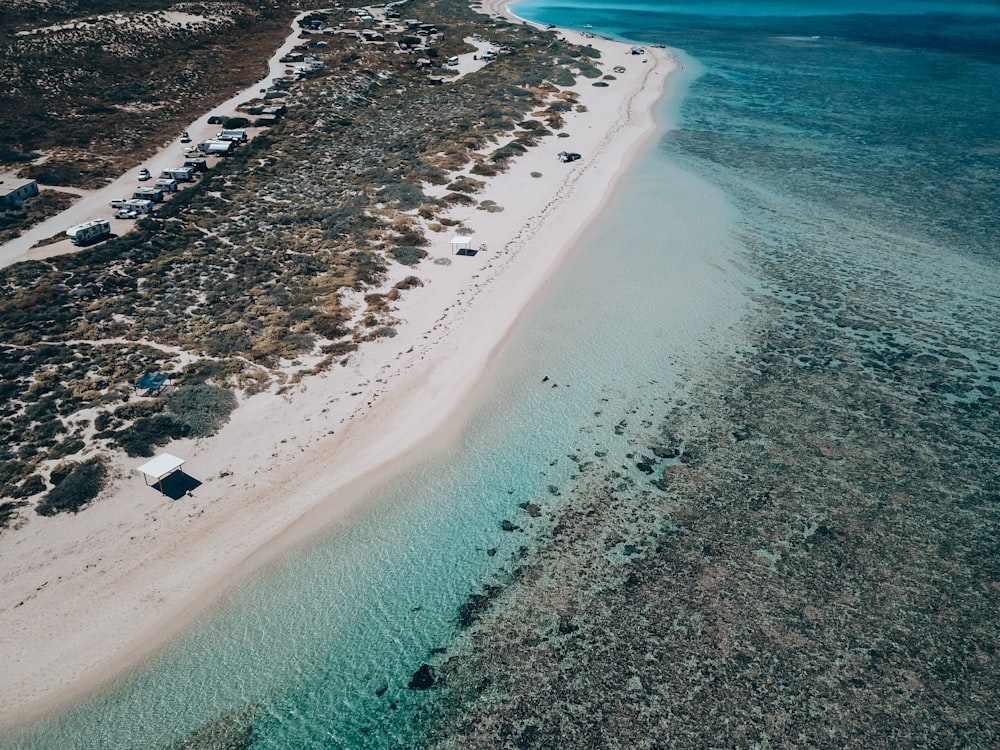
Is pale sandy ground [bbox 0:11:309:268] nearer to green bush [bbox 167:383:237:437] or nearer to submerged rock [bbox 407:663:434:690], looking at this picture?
green bush [bbox 167:383:237:437]

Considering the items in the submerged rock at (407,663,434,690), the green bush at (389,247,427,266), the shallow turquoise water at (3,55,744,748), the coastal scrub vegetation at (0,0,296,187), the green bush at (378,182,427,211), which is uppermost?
the coastal scrub vegetation at (0,0,296,187)

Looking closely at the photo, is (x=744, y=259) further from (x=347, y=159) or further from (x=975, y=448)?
(x=347, y=159)

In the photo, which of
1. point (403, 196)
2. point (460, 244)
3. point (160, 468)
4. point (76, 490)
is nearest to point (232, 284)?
point (460, 244)

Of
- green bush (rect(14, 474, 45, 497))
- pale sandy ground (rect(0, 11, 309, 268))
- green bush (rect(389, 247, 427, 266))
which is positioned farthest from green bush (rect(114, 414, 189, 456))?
pale sandy ground (rect(0, 11, 309, 268))

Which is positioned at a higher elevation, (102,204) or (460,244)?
(102,204)

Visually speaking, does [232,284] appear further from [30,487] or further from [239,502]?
[239,502]

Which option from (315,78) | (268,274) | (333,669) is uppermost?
(315,78)

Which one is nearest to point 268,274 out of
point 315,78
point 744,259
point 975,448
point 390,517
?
point 390,517
